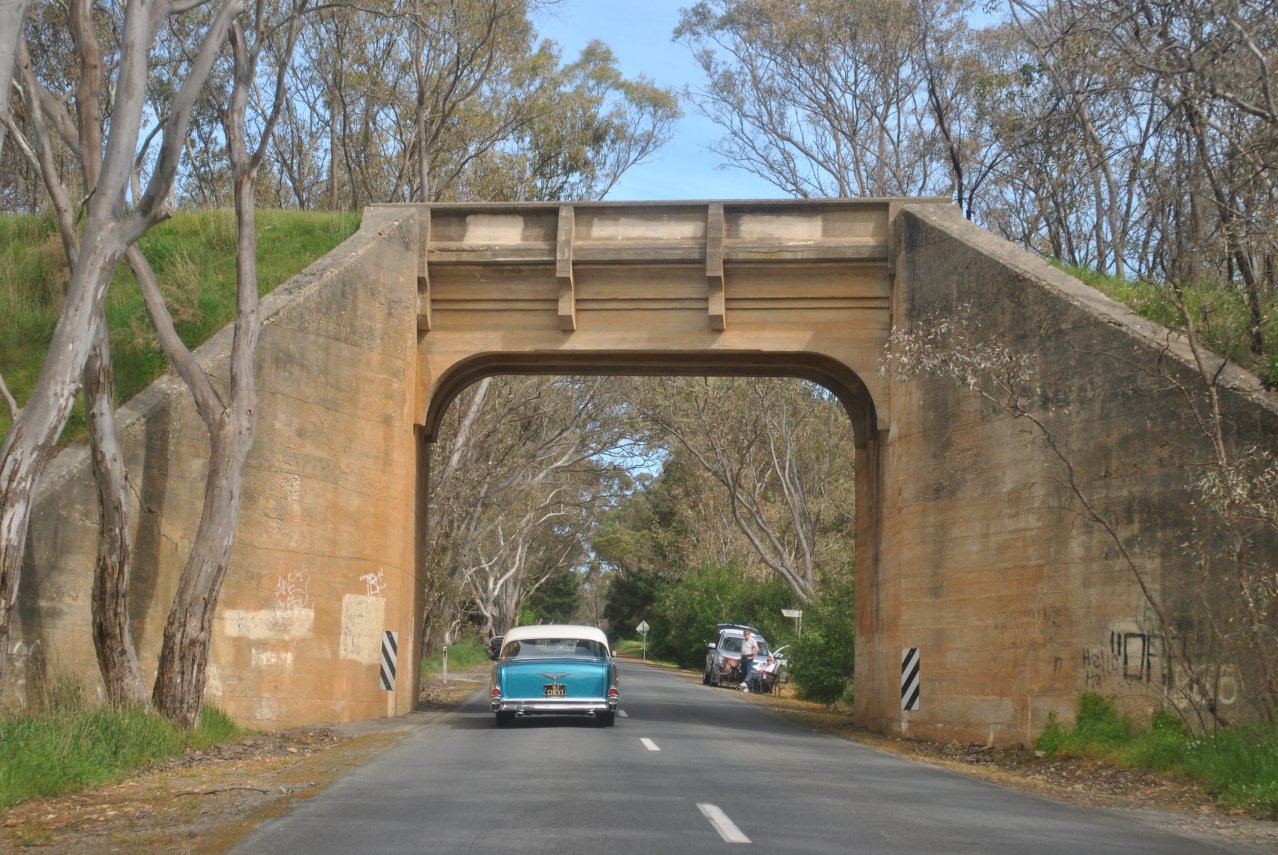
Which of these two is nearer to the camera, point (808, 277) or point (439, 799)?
point (439, 799)

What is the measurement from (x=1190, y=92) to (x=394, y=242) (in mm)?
12424

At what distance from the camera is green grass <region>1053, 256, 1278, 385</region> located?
15750 millimetres

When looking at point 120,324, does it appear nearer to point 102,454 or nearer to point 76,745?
point 102,454

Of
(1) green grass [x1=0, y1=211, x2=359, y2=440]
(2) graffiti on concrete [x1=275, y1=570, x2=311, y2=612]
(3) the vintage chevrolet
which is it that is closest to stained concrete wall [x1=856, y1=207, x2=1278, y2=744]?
(3) the vintage chevrolet

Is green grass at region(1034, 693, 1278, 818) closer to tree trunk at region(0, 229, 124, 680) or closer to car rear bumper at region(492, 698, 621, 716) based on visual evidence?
car rear bumper at region(492, 698, 621, 716)

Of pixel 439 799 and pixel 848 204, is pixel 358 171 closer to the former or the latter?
pixel 848 204

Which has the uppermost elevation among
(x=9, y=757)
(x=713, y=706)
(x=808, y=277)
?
(x=808, y=277)

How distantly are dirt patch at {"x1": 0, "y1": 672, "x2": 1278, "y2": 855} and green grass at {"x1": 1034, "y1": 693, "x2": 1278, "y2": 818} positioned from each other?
191mm

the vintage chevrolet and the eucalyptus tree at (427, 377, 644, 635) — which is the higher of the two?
the eucalyptus tree at (427, 377, 644, 635)

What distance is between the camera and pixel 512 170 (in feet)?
116

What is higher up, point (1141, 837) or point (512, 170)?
point (512, 170)

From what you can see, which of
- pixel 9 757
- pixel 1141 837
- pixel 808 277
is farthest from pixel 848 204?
pixel 9 757

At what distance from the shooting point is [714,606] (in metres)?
55.3

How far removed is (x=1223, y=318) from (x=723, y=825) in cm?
1135
